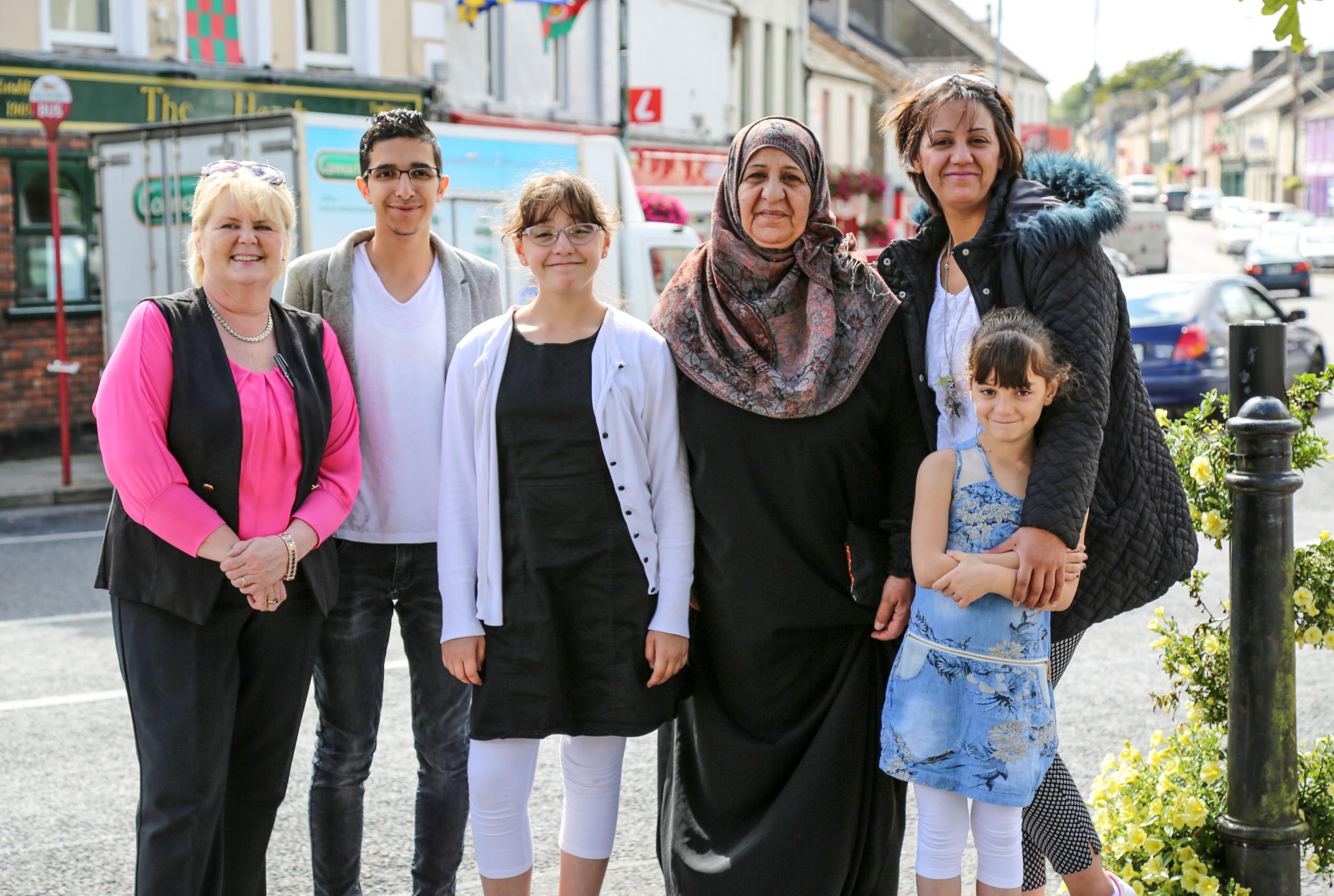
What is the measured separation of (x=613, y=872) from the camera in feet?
13.7

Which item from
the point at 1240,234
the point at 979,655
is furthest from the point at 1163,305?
the point at 1240,234

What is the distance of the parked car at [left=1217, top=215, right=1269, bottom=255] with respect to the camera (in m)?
48.5

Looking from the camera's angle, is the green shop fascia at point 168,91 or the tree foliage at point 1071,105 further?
the tree foliage at point 1071,105

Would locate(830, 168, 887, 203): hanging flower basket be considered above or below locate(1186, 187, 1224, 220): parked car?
below

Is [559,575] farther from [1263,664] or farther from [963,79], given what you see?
[1263,664]

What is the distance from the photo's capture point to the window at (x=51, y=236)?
14227 millimetres

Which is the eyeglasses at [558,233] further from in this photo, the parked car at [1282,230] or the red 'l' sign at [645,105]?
the parked car at [1282,230]

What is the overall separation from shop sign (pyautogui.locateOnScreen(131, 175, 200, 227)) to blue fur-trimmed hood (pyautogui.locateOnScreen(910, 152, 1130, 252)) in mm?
A: 9997

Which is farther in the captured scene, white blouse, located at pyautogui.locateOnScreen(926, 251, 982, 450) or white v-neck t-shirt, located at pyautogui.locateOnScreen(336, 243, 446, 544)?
white v-neck t-shirt, located at pyautogui.locateOnScreen(336, 243, 446, 544)

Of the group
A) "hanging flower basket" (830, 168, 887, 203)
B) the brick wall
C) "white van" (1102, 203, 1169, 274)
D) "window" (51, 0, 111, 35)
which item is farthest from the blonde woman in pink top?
"white van" (1102, 203, 1169, 274)

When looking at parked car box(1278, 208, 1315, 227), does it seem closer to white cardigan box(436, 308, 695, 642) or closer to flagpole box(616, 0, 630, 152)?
flagpole box(616, 0, 630, 152)

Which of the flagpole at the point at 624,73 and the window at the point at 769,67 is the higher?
the window at the point at 769,67

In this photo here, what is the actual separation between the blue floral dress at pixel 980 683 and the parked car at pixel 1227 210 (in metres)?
58.1

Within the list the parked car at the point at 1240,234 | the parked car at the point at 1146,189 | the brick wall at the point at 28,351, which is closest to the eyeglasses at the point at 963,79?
the brick wall at the point at 28,351
